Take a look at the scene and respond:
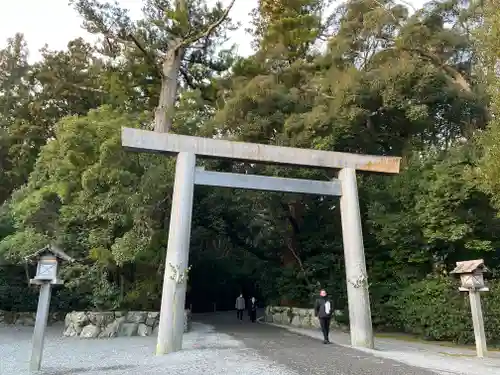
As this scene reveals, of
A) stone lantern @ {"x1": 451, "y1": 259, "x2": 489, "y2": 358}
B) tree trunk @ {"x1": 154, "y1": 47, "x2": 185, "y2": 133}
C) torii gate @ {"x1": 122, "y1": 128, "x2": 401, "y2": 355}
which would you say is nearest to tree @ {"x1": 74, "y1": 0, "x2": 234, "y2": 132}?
tree trunk @ {"x1": 154, "y1": 47, "x2": 185, "y2": 133}

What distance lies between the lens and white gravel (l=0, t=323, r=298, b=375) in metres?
6.62

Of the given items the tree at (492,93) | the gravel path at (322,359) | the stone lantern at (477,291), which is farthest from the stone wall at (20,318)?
the tree at (492,93)

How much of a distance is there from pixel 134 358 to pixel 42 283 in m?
2.25

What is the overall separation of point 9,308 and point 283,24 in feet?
49.1

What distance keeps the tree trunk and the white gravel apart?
294 inches

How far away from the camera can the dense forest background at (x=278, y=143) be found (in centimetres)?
1165

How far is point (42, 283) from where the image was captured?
723 cm

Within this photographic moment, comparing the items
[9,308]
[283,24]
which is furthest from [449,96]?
[9,308]

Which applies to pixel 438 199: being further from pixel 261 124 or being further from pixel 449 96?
pixel 261 124

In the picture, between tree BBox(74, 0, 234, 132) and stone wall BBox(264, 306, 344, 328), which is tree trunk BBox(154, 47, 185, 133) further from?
stone wall BBox(264, 306, 344, 328)

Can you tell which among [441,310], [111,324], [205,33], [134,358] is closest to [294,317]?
[441,310]

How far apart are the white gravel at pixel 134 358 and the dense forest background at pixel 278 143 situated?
2.21 m

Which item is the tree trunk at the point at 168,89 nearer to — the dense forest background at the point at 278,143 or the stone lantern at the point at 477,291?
the dense forest background at the point at 278,143

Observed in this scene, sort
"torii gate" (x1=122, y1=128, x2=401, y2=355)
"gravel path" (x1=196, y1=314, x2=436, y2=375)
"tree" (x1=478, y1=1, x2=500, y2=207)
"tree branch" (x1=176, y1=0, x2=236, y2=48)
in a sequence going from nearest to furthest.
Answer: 1. "gravel path" (x1=196, y1=314, x2=436, y2=375)
2. "tree" (x1=478, y1=1, x2=500, y2=207)
3. "torii gate" (x1=122, y1=128, x2=401, y2=355)
4. "tree branch" (x1=176, y1=0, x2=236, y2=48)
